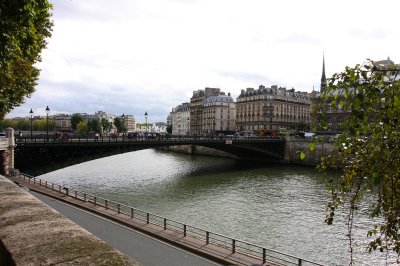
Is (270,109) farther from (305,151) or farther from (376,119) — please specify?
(376,119)

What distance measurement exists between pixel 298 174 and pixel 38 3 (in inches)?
2128

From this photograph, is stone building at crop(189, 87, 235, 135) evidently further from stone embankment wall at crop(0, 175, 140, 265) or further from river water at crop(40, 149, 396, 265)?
stone embankment wall at crop(0, 175, 140, 265)

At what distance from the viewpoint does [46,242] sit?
5.65m

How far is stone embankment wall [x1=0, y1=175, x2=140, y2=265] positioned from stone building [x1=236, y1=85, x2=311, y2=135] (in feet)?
375

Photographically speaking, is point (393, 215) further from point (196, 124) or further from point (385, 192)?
point (196, 124)

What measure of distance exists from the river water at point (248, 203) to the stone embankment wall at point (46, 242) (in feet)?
42.1

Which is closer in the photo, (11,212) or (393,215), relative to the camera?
(393,215)

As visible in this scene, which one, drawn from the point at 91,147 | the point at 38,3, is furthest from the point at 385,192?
the point at 91,147

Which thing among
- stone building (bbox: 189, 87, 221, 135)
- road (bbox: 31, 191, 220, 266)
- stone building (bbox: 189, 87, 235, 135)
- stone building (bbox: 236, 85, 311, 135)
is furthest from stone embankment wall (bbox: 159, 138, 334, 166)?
stone building (bbox: 189, 87, 221, 135)

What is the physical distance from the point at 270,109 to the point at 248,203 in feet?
313

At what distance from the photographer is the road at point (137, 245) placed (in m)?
15.5

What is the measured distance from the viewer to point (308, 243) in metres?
23.7

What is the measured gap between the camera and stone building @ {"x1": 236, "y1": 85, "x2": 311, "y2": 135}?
129 metres

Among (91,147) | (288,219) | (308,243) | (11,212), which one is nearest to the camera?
(11,212)
